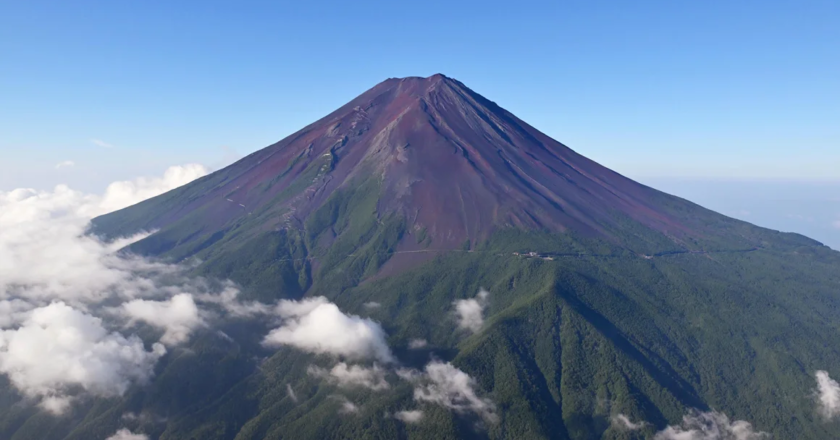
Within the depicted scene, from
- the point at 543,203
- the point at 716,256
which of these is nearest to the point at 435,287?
the point at 543,203

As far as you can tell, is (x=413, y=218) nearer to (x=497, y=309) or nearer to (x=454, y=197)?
(x=454, y=197)

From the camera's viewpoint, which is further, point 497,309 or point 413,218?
point 413,218

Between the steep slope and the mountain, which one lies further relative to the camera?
the steep slope

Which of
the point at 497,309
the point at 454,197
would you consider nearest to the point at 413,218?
the point at 454,197

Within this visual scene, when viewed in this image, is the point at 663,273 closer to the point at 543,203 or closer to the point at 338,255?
the point at 543,203

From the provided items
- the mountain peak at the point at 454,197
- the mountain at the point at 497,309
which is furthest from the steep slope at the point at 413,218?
the mountain at the point at 497,309

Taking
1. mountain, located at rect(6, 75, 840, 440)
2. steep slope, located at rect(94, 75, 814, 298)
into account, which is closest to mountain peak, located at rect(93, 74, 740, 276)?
steep slope, located at rect(94, 75, 814, 298)

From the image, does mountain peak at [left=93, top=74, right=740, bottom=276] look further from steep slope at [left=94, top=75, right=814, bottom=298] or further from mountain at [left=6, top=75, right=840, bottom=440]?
mountain at [left=6, top=75, right=840, bottom=440]

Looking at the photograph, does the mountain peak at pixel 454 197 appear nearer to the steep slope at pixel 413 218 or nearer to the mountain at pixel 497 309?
the steep slope at pixel 413 218

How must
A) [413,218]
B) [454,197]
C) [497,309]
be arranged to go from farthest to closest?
[454,197]
[413,218]
[497,309]
